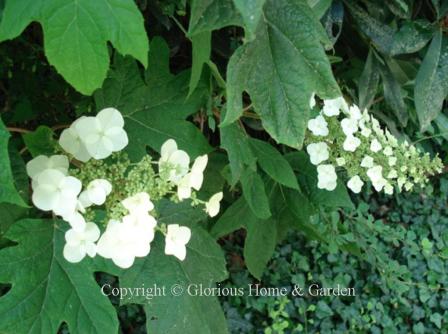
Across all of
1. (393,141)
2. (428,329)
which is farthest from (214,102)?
(428,329)

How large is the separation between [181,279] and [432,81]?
82cm

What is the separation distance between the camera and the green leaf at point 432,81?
1486 mm

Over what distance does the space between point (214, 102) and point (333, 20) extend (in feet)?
1.42

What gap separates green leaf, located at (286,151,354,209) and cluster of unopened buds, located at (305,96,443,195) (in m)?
0.07

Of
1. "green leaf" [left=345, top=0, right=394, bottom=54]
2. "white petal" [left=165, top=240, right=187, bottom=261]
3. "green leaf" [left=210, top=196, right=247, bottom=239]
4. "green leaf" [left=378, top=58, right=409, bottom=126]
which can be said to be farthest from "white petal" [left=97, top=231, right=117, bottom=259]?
"green leaf" [left=378, top=58, right=409, bottom=126]

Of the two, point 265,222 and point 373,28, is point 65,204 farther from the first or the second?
point 373,28

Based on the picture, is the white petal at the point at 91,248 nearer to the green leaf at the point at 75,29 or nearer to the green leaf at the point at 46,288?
the green leaf at the point at 46,288

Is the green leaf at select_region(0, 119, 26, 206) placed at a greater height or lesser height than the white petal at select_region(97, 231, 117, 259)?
greater

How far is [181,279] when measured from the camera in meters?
1.11

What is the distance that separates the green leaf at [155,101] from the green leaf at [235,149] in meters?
0.08

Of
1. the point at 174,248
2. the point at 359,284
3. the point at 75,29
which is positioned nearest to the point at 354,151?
the point at 174,248

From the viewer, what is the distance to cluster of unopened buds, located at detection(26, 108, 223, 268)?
2.56ft

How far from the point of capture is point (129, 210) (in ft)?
2.59

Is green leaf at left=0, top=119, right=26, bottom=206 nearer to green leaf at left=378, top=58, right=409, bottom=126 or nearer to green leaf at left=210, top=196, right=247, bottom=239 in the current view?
green leaf at left=210, top=196, right=247, bottom=239
